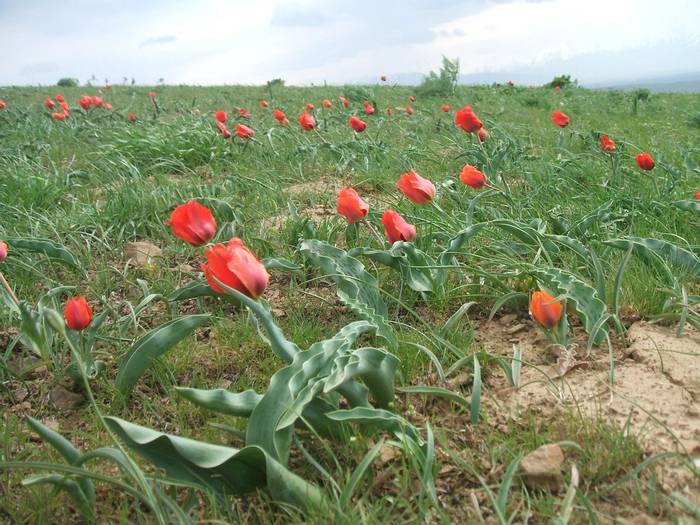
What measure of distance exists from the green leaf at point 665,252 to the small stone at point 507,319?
0.36 meters

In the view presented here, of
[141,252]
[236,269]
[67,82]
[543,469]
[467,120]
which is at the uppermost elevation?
[67,82]

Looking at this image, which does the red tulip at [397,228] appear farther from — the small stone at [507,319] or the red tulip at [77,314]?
the red tulip at [77,314]

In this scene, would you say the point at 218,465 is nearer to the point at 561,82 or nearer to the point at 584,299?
the point at 584,299

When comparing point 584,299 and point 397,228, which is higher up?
point 397,228

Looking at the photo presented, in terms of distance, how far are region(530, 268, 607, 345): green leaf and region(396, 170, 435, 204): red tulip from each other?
0.59 meters

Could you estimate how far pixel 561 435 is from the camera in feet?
3.86

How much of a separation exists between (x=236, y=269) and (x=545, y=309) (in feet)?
2.41

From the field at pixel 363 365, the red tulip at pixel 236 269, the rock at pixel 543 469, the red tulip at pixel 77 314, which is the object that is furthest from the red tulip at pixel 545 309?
the red tulip at pixel 77 314

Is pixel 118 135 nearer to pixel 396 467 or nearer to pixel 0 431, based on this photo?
pixel 0 431

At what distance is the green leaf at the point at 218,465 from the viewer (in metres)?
1.00

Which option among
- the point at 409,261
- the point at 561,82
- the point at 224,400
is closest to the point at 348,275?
the point at 409,261

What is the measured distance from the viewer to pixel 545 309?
1.44 meters

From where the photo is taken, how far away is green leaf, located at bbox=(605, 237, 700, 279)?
1815 mm

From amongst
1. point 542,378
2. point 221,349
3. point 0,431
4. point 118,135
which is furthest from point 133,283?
point 118,135
